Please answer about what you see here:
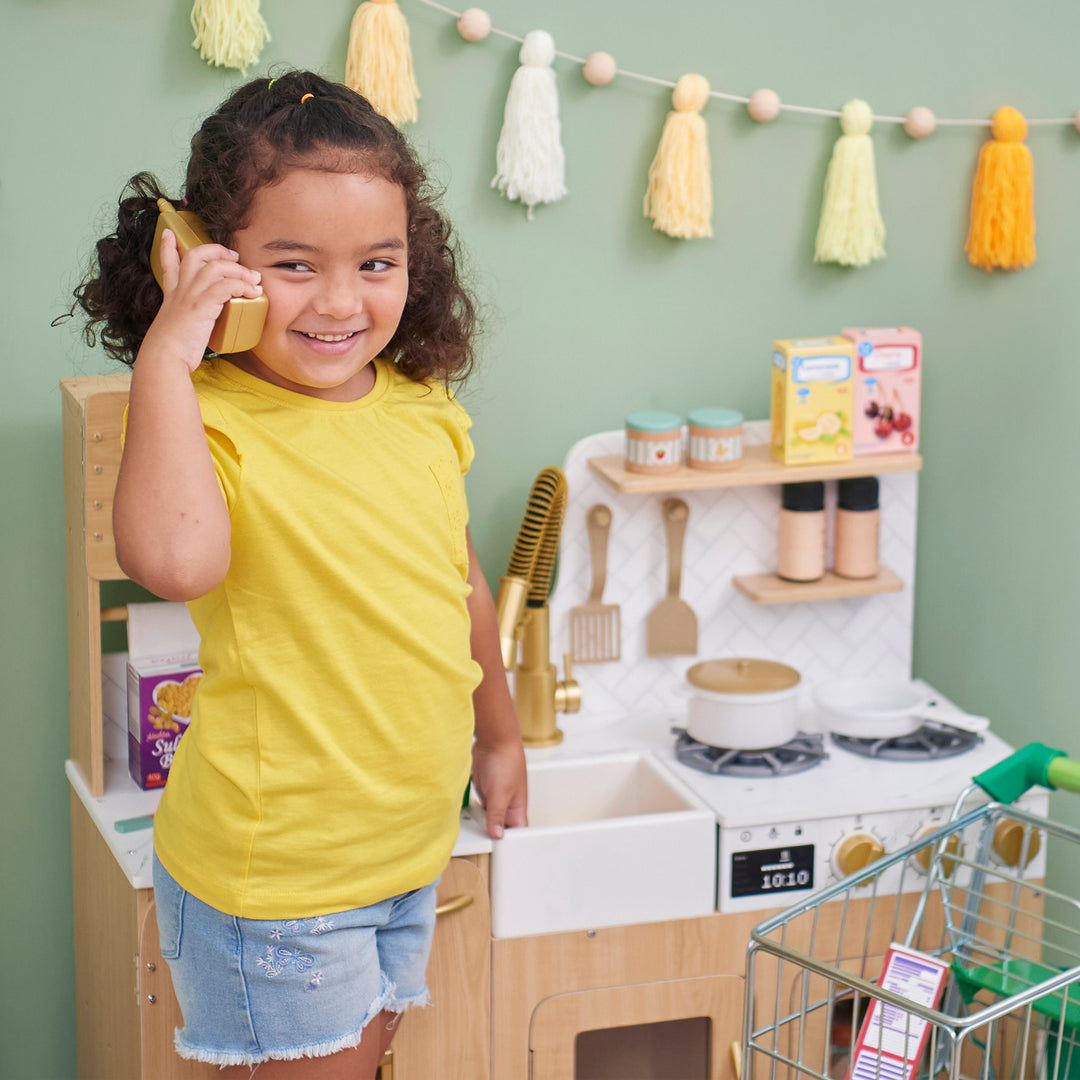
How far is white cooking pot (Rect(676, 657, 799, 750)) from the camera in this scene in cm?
174

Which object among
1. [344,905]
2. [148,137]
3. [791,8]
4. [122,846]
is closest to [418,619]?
[344,905]

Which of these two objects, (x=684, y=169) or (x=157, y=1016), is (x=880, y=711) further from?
(x=157, y=1016)

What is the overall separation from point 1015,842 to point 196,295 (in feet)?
3.97

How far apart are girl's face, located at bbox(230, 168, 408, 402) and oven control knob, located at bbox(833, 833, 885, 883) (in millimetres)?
869

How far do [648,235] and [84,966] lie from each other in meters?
1.20

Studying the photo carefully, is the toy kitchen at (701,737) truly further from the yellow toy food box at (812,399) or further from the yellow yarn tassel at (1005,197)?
the yellow yarn tassel at (1005,197)

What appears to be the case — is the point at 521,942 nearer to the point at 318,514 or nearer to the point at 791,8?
the point at 318,514

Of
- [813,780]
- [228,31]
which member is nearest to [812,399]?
[813,780]

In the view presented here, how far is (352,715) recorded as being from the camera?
1153 mm

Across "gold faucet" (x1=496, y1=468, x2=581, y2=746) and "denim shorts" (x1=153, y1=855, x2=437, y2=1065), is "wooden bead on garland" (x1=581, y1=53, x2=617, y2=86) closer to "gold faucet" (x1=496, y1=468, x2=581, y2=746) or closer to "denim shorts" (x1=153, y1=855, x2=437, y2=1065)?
"gold faucet" (x1=496, y1=468, x2=581, y2=746)

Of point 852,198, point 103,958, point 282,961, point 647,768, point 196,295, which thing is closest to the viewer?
point 196,295

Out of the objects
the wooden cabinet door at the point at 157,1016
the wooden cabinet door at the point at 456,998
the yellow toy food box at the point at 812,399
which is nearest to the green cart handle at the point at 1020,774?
the yellow toy food box at the point at 812,399

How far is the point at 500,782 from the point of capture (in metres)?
1.50

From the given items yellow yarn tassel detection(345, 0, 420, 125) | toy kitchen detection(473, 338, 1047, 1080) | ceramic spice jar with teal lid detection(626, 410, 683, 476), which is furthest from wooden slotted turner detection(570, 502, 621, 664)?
yellow yarn tassel detection(345, 0, 420, 125)
